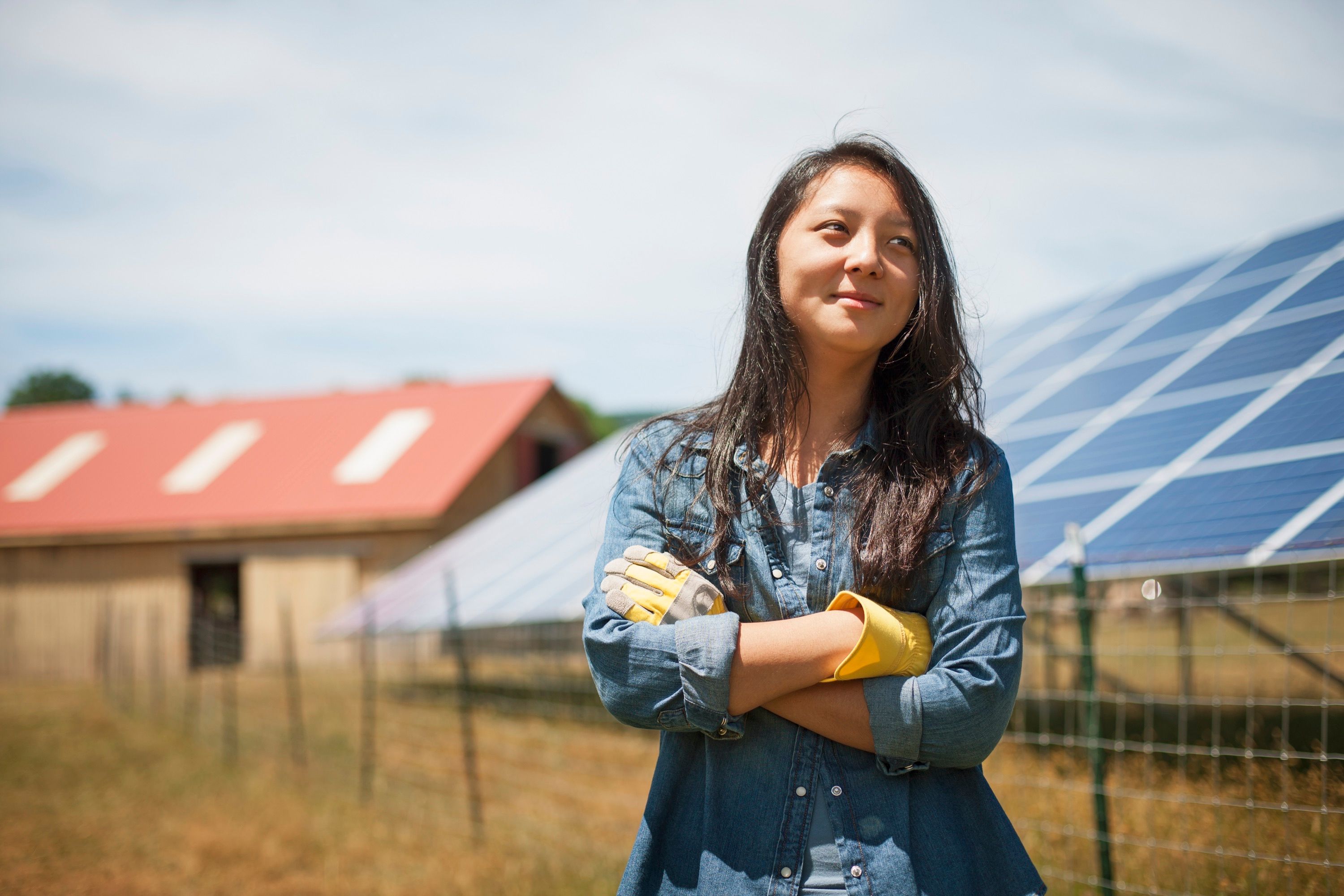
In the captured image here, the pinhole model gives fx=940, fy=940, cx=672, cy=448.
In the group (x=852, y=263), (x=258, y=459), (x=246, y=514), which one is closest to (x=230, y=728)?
(x=246, y=514)

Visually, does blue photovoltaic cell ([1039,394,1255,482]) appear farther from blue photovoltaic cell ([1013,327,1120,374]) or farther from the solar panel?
blue photovoltaic cell ([1013,327,1120,374])

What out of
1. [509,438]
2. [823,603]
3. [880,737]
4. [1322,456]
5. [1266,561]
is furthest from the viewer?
[509,438]

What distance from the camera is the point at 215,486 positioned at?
1942cm

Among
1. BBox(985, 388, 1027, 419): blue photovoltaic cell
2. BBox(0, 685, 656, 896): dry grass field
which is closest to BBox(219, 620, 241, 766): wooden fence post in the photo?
BBox(0, 685, 656, 896): dry grass field

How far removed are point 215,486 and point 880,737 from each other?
20360 mm

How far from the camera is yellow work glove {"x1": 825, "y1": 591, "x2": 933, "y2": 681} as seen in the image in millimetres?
1570

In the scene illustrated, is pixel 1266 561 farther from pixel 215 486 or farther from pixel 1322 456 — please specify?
pixel 215 486

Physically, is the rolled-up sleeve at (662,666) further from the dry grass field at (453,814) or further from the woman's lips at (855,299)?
the dry grass field at (453,814)

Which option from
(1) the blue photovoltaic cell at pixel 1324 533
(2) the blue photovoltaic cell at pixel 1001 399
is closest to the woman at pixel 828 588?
(1) the blue photovoltaic cell at pixel 1324 533

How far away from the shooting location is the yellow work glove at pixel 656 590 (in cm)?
165

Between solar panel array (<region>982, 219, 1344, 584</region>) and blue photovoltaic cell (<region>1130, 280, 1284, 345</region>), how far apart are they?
A: 0.02 metres

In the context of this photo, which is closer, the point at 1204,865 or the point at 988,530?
the point at 988,530

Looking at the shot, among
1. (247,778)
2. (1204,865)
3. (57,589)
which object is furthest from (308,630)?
(1204,865)

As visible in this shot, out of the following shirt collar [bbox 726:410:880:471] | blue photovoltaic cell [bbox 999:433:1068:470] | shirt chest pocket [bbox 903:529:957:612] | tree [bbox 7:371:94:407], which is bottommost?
shirt chest pocket [bbox 903:529:957:612]
